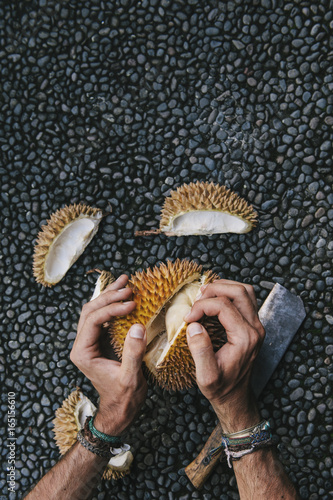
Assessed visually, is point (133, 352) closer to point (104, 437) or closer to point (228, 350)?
point (228, 350)

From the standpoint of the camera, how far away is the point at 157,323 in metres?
2.31

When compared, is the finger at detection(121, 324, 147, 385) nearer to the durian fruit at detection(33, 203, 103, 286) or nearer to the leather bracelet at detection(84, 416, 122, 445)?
the leather bracelet at detection(84, 416, 122, 445)

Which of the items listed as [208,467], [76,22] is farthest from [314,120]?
[208,467]

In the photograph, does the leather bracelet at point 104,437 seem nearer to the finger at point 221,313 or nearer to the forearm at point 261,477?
the forearm at point 261,477

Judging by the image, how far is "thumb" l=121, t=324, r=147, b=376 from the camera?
77.4 inches

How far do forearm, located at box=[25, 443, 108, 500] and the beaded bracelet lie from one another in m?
0.66

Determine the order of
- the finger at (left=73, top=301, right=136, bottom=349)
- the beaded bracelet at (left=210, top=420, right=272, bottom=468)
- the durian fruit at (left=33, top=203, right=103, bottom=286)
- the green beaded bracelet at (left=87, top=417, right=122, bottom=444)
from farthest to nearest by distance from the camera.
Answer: the durian fruit at (left=33, top=203, right=103, bottom=286)
the green beaded bracelet at (left=87, top=417, right=122, bottom=444)
the beaded bracelet at (left=210, top=420, right=272, bottom=468)
the finger at (left=73, top=301, right=136, bottom=349)

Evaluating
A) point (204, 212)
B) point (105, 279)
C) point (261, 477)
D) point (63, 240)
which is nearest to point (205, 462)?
point (261, 477)

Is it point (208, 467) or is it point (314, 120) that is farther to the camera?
point (314, 120)

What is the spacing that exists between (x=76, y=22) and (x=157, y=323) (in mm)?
2150

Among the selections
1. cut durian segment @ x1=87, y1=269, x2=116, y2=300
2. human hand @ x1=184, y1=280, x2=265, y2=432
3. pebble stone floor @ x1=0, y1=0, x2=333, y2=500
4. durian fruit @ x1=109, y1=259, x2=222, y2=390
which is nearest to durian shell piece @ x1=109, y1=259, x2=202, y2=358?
durian fruit @ x1=109, y1=259, x2=222, y2=390

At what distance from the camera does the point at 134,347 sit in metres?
1.97

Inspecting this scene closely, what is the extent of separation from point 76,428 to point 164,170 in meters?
1.71

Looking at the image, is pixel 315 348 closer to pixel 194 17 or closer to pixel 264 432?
pixel 264 432
